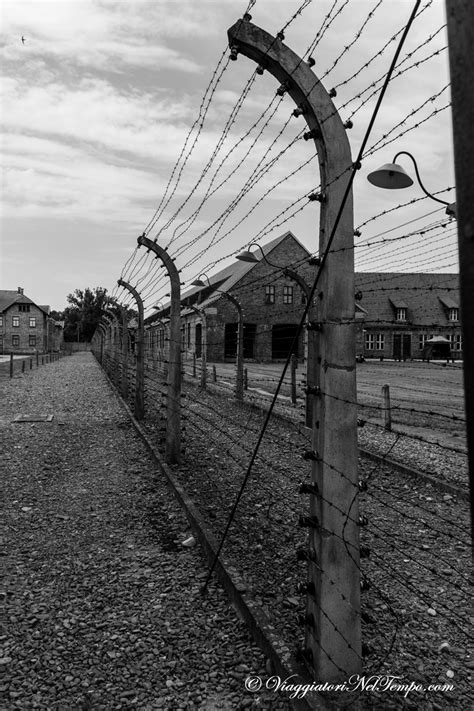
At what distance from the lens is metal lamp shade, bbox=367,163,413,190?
522 centimetres

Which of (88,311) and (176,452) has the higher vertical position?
(88,311)

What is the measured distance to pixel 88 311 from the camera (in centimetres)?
11025

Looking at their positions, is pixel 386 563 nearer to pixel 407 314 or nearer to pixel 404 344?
pixel 404 344

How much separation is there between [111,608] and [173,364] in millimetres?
4653

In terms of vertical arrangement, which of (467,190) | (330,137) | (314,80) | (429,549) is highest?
(314,80)

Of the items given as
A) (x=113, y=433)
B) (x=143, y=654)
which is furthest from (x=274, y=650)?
(x=113, y=433)

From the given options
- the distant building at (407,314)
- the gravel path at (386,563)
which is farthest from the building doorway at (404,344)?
the gravel path at (386,563)

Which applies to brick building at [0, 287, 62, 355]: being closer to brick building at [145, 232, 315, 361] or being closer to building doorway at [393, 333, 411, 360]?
brick building at [145, 232, 315, 361]

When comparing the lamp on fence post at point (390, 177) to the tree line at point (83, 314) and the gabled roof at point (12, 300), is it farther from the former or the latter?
the tree line at point (83, 314)

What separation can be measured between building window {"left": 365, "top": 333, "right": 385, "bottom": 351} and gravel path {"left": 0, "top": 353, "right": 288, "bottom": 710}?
158ft

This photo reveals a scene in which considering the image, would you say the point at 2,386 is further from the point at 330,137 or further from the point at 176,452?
the point at 330,137

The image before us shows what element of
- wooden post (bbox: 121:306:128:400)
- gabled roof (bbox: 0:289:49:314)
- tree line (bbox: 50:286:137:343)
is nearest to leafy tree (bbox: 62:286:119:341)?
tree line (bbox: 50:286:137:343)

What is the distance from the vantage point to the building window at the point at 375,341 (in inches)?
2114

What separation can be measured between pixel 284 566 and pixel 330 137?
3.25 metres
